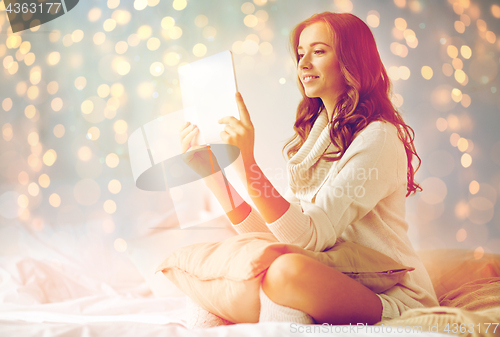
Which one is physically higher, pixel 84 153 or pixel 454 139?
pixel 84 153

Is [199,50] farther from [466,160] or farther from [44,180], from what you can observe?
[466,160]

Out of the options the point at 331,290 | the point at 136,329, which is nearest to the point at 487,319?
the point at 331,290

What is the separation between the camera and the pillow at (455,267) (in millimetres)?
794

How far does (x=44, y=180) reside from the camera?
3.41 ft

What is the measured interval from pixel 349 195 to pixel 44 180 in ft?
3.18

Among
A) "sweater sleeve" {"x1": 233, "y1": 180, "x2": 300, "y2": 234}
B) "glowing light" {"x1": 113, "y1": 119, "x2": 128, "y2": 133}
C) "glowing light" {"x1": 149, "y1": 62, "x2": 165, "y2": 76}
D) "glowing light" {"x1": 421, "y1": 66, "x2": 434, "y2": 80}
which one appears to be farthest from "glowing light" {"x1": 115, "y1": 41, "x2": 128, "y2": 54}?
"glowing light" {"x1": 421, "y1": 66, "x2": 434, "y2": 80}

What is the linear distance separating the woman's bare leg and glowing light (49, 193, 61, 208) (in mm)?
866

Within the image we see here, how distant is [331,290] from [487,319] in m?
0.22

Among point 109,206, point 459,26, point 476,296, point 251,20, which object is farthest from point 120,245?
point 459,26

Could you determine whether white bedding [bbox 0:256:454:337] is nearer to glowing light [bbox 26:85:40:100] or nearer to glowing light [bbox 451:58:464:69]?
glowing light [bbox 26:85:40:100]

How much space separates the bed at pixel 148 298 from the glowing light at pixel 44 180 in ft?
0.52

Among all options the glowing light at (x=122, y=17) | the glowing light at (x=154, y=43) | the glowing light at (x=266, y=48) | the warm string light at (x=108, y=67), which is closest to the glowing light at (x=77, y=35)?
the warm string light at (x=108, y=67)

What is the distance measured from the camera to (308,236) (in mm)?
553

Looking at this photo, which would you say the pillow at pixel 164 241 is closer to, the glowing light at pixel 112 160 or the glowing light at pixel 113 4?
the glowing light at pixel 112 160
